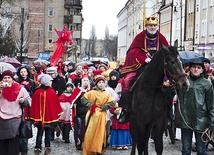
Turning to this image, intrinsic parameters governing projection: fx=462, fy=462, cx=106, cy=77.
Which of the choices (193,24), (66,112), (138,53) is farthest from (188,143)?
(193,24)

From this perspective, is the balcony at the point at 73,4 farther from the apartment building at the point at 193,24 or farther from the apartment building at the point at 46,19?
the apartment building at the point at 193,24

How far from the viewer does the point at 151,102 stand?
775 centimetres

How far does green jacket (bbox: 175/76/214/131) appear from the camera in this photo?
292 inches

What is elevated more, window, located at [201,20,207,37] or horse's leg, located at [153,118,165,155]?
window, located at [201,20,207,37]

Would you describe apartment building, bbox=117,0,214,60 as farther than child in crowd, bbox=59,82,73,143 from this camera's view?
Yes

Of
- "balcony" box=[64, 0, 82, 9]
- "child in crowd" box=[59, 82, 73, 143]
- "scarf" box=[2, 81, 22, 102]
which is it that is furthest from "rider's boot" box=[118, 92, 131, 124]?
"balcony" box=[64, 0, 82, 9]

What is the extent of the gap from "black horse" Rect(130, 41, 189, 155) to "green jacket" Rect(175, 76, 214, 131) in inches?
15.7

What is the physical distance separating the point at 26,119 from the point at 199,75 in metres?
3.72

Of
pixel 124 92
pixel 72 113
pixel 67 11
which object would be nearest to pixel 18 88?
pixel 124 92

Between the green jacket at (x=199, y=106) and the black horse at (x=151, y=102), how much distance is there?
400 mm

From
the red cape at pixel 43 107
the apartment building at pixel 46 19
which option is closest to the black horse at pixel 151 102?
the red cape at pixel 43 107

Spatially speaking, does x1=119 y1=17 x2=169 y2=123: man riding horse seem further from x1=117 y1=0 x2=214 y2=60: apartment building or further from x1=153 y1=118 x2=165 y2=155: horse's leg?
x1=117 y1=0 x2=214 y2=60: apartment building

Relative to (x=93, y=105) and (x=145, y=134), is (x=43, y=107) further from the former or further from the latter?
(x=145, y=134)

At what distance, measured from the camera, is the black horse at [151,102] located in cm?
747
